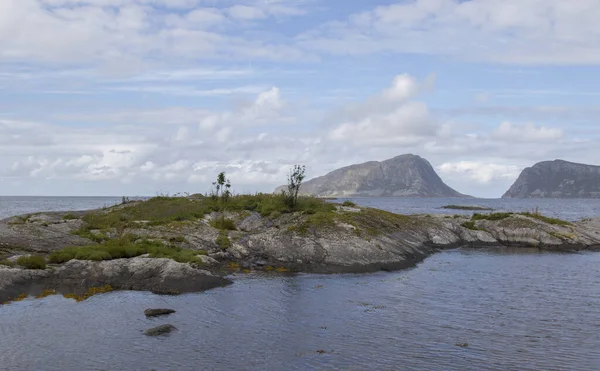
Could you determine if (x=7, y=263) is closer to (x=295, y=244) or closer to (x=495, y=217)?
(x=295, y=244)

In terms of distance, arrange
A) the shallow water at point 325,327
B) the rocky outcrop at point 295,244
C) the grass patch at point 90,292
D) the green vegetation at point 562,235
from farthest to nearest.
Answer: the green vegetation at point 562,235 → the rocky outcrop at point 295,244 → the grass patch at point 90,292 → the shallow water at point 325,327

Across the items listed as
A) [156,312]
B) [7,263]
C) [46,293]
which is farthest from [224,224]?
[156,312]

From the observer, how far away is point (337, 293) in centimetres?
2895

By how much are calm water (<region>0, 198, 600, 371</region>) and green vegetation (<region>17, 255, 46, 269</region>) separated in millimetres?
4588

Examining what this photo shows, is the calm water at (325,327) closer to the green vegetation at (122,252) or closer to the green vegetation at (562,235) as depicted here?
the green vegetation at (122,252)

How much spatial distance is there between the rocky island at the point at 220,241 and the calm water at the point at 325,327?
298 cm

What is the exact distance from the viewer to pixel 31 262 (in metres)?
29.6

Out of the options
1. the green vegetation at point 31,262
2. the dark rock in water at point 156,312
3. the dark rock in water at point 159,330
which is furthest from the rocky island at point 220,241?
the dark rock in water at point 159,330

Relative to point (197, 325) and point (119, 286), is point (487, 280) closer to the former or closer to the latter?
point (197, 325)

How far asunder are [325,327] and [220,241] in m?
20.5

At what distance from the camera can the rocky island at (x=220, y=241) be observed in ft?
97.5

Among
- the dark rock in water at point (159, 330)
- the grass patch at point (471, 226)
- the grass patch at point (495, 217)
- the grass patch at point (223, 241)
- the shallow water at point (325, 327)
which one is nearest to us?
the shallow water at point (325, 327)

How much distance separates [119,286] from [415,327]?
17.5 metres

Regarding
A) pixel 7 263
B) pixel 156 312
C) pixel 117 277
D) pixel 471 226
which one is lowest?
pixel 156 312
